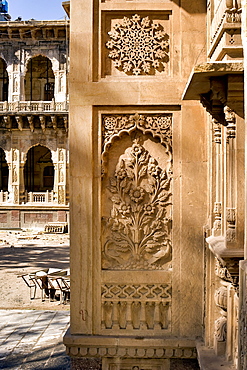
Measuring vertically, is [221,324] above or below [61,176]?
below

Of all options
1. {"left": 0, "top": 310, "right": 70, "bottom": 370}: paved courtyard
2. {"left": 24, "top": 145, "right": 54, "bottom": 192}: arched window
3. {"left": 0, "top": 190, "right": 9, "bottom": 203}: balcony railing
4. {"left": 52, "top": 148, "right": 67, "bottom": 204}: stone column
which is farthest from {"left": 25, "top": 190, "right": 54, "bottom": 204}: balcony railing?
{"left": 0, "top": 310, "right": 70, "bottom": 370}: paved courtyard

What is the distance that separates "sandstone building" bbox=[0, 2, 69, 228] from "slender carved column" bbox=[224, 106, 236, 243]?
1839 centimetres

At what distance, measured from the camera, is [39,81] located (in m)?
24.4

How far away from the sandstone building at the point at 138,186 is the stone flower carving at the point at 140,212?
10 mm

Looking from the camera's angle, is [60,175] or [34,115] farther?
[60,175]

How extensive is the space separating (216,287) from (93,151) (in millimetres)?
1822

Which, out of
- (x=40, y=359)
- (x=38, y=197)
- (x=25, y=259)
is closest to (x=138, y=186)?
(x=40, y=359)

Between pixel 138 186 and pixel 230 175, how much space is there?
1.33 m

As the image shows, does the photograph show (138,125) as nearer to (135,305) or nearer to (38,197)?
(135,305)

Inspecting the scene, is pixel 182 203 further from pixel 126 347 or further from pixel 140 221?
pixel 126 347

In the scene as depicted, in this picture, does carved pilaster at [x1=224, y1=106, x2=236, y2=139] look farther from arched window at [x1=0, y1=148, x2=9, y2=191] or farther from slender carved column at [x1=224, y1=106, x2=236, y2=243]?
arched window at [x1=0, y1=148, x2=9, y2=191]

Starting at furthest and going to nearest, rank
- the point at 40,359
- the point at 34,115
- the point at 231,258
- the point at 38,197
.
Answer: the point at 38,197
the point at 34,115
the point at 40,359
the point at 231,258

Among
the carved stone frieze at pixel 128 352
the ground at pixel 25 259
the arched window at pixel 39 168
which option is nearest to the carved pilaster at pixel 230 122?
the carved stone frieze at pixel 128 352

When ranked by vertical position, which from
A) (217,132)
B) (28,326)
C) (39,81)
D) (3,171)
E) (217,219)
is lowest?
(28,326)
